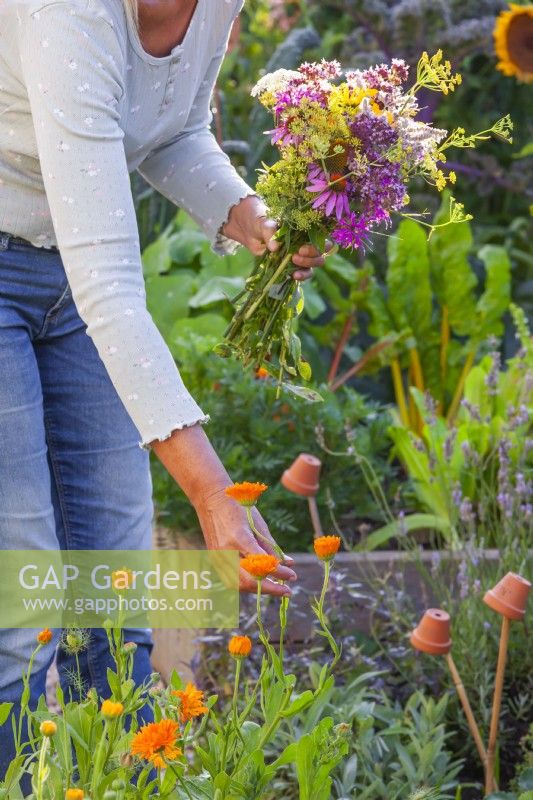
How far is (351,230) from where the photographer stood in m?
1.54

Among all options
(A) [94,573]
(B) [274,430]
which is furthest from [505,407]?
(A) [94,573]

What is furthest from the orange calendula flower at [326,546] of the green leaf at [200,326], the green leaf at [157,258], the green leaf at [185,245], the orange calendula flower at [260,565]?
the green leaf at [185,245]

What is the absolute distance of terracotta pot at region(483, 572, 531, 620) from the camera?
175 centimetres

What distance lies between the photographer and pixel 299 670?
7.45ft

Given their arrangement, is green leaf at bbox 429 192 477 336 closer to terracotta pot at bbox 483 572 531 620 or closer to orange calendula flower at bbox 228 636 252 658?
terracotta pot at bbox 483 572 531 620

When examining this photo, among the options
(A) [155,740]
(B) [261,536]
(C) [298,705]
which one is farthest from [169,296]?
(A) [155,740]

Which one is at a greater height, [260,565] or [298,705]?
[260,565]

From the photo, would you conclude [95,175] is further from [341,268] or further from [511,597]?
[341,268]

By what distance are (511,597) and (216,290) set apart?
73.2 inches

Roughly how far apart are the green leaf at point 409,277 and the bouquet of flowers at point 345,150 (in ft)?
6.37

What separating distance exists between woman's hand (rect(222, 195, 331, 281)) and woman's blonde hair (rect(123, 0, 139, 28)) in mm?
345

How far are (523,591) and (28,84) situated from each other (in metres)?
1.03

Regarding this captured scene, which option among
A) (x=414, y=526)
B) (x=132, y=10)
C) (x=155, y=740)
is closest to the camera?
(x=155, y=740)

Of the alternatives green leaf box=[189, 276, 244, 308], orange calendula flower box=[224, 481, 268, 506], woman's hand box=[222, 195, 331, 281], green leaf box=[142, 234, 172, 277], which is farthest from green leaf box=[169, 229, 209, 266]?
orange calendula flower box=[224, 481, 268, 506]
